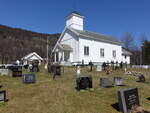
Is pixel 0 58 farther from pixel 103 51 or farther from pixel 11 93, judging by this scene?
pixel 11 93

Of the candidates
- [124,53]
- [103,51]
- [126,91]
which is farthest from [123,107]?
[124,53]

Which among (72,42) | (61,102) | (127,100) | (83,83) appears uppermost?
(72,42)

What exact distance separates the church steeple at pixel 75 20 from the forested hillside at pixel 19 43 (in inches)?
1142

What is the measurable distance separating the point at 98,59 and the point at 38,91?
70.9 ft

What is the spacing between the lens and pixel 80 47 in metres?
26.5

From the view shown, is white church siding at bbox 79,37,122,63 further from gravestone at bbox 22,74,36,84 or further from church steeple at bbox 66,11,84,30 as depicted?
gravestone at bbox 22,74,36,84

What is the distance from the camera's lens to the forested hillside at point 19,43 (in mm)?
54938

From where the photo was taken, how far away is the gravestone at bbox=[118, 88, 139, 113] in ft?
20.6

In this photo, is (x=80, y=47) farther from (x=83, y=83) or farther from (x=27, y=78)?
(x=83, y=83)

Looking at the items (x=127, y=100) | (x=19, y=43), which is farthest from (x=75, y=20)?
(x=19, y=43)

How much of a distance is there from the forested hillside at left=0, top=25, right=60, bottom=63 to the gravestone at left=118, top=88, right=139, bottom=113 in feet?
157

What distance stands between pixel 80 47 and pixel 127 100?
20398mm

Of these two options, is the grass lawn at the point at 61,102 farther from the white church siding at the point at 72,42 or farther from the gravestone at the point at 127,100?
the white church siding at the point at 72,42

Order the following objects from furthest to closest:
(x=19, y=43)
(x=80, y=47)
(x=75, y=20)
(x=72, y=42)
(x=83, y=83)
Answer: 1. (x=19, y=43)
2. (x=75, y=20)
3. (x=72, y=42)
4. (x=80, y=47)
5. (x=83, y=83)
